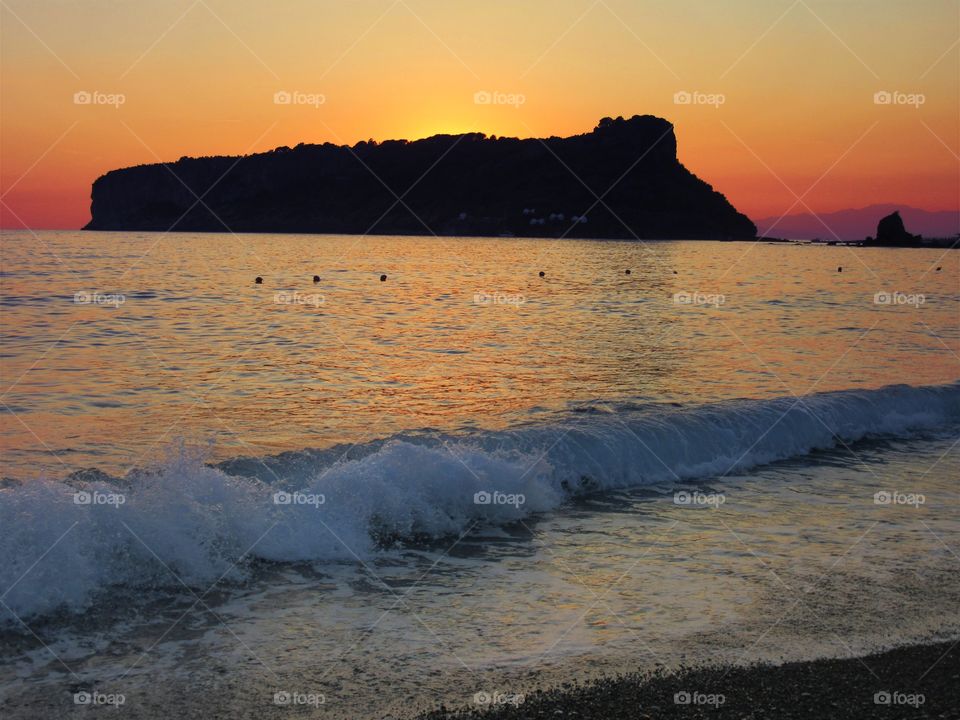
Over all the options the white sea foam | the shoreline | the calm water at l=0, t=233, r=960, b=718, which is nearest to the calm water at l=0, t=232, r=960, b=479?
the calm water at l=0, t=233, r=960, b=718

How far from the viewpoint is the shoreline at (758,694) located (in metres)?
6.53

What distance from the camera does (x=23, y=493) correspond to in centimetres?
1010

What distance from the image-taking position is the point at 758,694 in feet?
22.5

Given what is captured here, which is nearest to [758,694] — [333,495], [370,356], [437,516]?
[437,516]

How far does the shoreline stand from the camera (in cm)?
653

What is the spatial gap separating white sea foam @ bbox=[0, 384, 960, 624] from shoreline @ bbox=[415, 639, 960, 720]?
4309 millimetres

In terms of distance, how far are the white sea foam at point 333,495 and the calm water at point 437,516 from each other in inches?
1.7

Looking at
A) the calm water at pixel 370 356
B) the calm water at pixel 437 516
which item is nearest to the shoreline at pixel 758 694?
the calm water at pixel 437 516

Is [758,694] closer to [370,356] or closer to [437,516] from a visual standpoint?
[437,516]

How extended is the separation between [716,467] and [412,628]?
30.0 feet

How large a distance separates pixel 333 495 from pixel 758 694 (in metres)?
6.69

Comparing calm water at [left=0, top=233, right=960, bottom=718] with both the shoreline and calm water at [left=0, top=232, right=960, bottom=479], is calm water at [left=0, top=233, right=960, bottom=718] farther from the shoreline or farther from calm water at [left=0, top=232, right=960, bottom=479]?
the shoreline

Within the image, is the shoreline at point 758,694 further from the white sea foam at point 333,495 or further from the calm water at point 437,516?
the white sea foam at point 333,495

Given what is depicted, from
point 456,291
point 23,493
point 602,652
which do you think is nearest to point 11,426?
point 23,493
